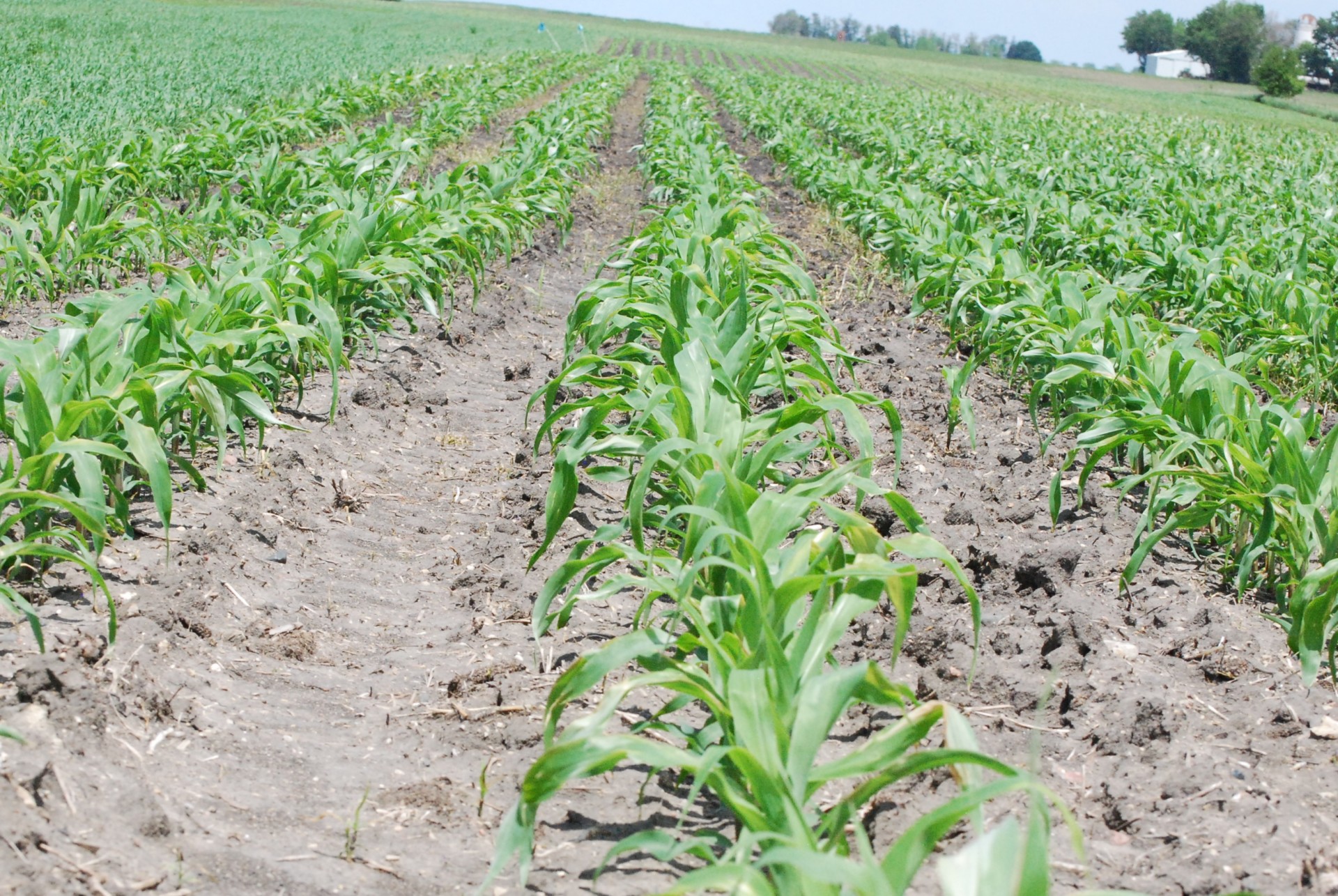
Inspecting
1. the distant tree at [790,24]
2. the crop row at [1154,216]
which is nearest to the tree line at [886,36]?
the distant tree at [790,24]

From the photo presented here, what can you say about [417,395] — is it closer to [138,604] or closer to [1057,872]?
[138,604]

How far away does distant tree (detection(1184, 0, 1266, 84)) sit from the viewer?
79938 millimetres

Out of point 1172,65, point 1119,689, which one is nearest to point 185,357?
point 1119,689

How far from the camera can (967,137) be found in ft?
55.1

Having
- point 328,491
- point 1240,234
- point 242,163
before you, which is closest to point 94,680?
point 328,491

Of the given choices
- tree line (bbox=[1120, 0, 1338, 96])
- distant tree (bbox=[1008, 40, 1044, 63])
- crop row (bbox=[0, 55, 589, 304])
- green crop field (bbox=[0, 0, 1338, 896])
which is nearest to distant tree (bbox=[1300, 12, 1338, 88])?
tree line (bbox=[1120, 0, 1338, 96])

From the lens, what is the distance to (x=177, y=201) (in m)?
8.53

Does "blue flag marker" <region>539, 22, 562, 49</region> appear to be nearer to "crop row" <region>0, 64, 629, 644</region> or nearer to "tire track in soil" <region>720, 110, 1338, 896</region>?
"crop row" <region>0, 64, 629, 644</region>

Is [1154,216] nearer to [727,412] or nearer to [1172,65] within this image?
[727,412]

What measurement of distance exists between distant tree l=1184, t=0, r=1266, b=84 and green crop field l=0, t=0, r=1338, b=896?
80.5 meters

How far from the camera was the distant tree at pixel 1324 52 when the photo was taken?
237 ft

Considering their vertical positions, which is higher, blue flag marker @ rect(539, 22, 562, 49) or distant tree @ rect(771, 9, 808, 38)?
distant tree @ rect(771, 9, 808, 38)

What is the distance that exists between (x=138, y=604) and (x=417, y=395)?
2.24 m

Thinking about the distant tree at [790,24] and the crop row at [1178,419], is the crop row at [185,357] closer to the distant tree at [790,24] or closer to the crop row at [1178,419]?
the crop row at [1178,419]
